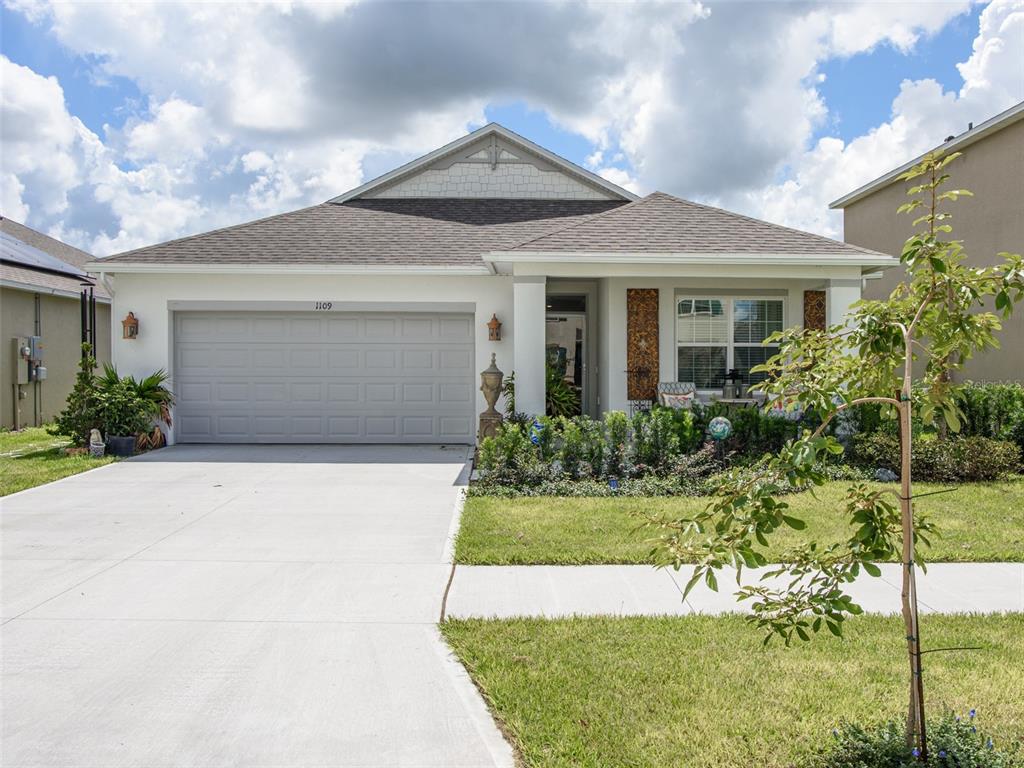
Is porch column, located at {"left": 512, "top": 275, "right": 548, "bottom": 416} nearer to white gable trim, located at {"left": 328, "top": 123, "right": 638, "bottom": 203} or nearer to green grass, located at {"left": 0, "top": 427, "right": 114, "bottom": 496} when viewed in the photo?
white gable trim, located at {"left": 328, "top": 123, "right": 638, "bottom": 203}

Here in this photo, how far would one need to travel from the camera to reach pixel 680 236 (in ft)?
40.3

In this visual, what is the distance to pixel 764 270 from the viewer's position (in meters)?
11.9

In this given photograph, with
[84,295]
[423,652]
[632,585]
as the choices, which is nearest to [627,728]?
[423,652]

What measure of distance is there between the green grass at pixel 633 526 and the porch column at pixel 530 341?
316 cm

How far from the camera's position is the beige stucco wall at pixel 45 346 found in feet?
53.1

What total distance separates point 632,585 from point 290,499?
183 inches

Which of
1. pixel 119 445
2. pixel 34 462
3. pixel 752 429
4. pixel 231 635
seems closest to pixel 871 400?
pixel 231 635

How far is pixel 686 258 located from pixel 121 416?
894cm

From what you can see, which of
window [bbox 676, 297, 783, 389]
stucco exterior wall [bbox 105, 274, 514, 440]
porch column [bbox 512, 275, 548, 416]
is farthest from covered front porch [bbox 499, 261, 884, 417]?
stucco exterior wall [bbox 105, 274, 514, 440]

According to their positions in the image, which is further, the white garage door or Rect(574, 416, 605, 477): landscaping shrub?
the white garage door

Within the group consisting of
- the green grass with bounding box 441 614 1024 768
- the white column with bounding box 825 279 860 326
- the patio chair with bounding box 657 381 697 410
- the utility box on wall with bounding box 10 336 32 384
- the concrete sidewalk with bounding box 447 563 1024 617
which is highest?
the white column with bounding box 825 279 860 326

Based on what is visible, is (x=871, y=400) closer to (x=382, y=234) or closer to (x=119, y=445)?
(x=119, y=445)

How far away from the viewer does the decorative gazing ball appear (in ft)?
33.1

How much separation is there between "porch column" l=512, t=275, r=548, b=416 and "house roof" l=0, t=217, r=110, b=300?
8.92 metres
